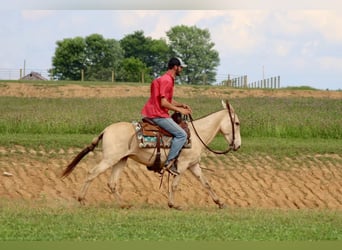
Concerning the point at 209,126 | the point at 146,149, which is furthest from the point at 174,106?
the point at 209,126

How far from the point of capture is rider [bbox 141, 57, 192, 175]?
1342 centimetres

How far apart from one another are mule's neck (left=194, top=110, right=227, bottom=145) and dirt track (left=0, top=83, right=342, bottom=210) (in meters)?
2.66

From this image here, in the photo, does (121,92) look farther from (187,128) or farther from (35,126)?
(187,128)

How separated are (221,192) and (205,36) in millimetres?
73927

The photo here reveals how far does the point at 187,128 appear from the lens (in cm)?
1416

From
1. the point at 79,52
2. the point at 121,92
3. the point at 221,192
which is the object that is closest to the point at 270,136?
the point at 221,192

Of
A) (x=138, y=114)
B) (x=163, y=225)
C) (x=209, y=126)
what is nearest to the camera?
(x=163, y=225)

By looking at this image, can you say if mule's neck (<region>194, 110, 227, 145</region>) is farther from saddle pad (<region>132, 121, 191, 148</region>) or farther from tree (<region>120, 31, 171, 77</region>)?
tree (<region>120, 31, 171, 77</region>)

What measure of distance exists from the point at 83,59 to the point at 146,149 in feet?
223

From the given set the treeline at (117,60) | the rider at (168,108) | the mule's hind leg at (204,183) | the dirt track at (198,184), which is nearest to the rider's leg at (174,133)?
the rider at (168,108)

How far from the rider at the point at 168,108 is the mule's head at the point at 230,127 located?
3.30ft

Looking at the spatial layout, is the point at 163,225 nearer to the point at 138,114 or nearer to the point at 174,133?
the point at 174,133

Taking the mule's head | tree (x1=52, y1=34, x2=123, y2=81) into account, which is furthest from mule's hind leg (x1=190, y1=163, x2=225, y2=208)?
tree (x1=52, y1=34, x2=123, y2=81)

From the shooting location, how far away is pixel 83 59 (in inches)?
3187
